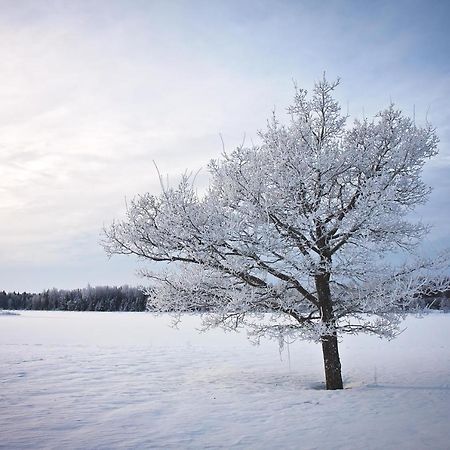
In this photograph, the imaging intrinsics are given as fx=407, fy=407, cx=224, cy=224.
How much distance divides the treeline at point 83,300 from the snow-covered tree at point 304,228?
95573 millimetres

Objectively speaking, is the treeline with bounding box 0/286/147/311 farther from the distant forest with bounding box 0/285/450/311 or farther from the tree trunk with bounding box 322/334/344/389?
the tree trunk with bounding box 322/334/344/389

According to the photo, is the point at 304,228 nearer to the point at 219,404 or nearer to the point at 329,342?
the point at 329,342

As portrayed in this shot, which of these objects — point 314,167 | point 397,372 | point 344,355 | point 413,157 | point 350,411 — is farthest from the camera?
point 344,355

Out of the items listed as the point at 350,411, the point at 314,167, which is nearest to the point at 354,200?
the point at 314,167

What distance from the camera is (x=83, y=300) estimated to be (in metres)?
122

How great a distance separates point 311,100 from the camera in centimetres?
1173

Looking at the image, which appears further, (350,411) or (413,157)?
(413,157)

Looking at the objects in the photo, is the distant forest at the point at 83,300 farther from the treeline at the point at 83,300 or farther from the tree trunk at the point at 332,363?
the tree trunk at the point at 332,363

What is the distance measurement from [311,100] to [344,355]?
14.0 m

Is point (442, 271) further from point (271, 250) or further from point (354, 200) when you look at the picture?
point (271, 250)

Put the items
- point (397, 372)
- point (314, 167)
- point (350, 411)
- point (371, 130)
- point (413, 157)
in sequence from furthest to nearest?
point (397, 372) < point (371, 130) < point (413, 157) < point (314, 167) < point (350, 411)

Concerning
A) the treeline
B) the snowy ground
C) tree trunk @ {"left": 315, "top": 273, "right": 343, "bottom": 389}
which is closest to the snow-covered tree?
tree trunk @ {"left": 315, "top": 273, "right": 343, "bottom": 389}

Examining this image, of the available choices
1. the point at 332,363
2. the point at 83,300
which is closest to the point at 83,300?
the point at 83,300

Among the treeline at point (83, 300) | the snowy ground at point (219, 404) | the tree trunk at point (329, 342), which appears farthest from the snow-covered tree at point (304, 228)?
the treeline at point (83, 300)
